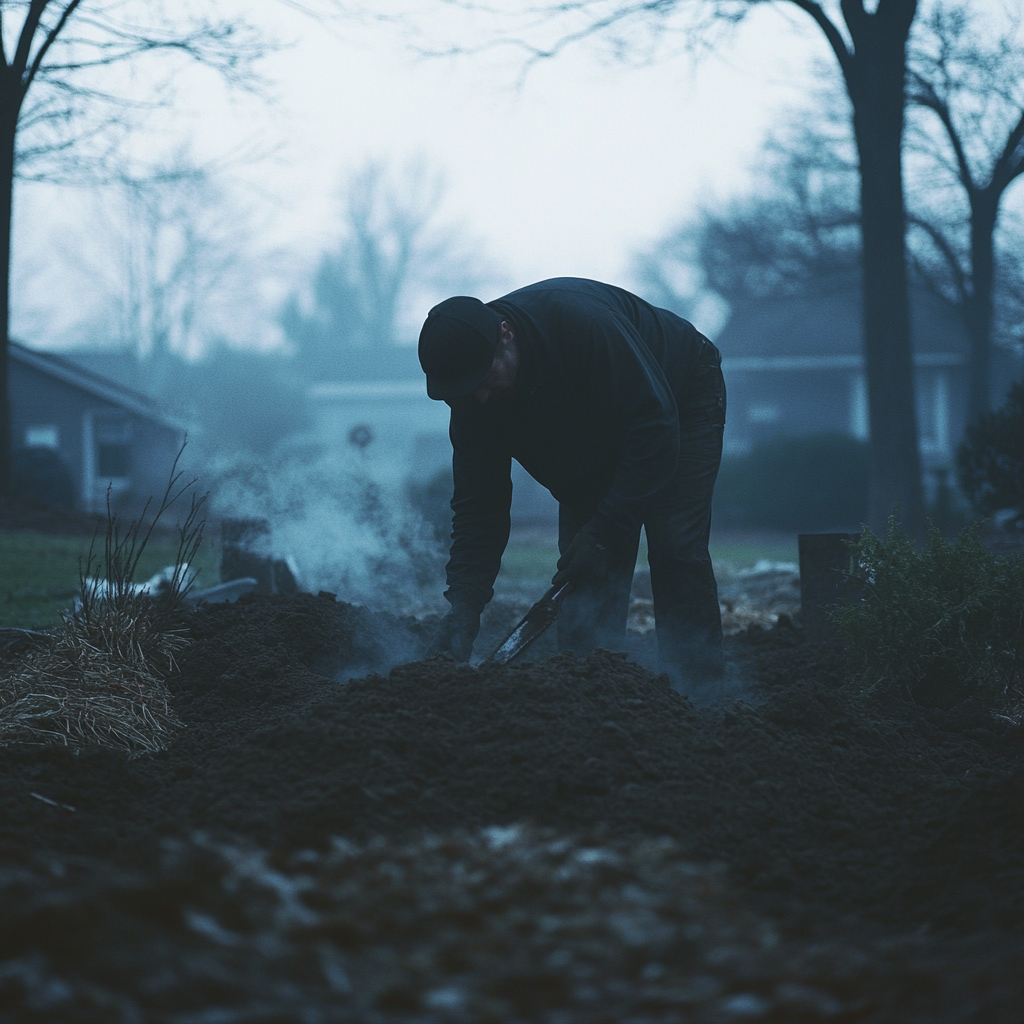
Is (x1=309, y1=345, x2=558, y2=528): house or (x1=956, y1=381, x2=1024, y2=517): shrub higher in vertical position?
(x1=309, y1=345, x2=558, y2=528): house

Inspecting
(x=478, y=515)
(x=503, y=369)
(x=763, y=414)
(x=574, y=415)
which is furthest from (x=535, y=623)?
(x=763, y=414)

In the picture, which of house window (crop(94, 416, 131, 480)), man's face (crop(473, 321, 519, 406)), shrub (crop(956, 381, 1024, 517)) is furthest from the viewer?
house window (crop(94, 416, 131, 480))

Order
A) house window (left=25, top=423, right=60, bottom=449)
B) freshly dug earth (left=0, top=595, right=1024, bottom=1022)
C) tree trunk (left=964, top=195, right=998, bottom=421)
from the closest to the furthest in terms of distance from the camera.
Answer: freshly dug earth (left=0, top=595, right=1024, bottom=1022) < tree trunk (left=964, top=195, right=998, bottom=421) < house window (left=25, top=423, right=60, bottom=449)

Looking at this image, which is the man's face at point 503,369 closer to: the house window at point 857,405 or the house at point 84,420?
the house at point 84,420

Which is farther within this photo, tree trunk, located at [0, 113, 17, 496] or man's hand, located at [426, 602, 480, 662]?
tree trunk, located at [0, 113, 17, 496]

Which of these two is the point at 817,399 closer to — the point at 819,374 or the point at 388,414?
the point at 819,374

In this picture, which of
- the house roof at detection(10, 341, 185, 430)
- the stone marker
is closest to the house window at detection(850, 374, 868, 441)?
the house roof at detection(10, 341, 185, 430)

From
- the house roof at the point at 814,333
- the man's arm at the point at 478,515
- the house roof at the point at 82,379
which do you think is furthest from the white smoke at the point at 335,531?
the house roof at the point at 82,379

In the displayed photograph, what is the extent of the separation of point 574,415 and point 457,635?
91cm

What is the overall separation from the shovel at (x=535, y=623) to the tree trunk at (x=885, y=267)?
25.1 ft

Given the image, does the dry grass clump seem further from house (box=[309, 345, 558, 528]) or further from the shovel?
house (box=[309, 345, 558, 528])

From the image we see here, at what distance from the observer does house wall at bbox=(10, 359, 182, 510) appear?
83.8ft

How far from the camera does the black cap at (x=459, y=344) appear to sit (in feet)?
10.8

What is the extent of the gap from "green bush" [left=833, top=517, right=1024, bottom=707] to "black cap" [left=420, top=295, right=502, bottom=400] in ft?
5.75
